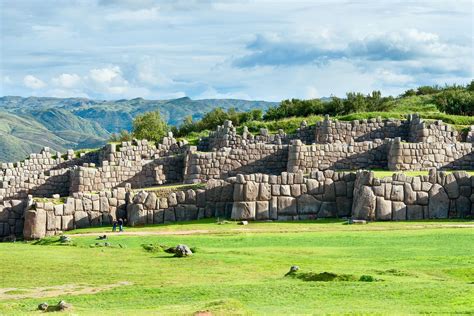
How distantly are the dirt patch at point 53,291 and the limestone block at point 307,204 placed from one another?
47.6 ft

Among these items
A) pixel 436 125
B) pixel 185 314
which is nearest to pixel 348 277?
pixel 185 314

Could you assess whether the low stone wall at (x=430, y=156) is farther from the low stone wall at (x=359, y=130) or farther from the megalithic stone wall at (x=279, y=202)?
the megalithic stone wall at (x=279, y=202)

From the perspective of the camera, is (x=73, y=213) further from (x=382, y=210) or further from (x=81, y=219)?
(x=382, y=210)

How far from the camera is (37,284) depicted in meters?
19.7

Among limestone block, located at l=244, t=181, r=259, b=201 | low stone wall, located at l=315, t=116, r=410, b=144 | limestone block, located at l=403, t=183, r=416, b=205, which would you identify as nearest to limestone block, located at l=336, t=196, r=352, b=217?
limestone block, located at l=403, t=183, r=416, b=205

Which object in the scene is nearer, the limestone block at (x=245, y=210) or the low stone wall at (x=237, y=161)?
the limestone block at (x=245, y=210)

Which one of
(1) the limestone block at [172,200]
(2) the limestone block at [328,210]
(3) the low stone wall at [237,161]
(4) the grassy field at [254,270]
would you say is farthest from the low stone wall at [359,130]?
(4) the grassy field at [254,270]

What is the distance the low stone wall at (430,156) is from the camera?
39719 mm

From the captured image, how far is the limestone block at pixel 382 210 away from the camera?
3166cm

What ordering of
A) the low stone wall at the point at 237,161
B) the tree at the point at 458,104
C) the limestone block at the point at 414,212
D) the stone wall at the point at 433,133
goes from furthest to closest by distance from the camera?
the tree at the point at 458,104
the stone wall at the point at 433,133
the low stone wall at the point at 237,161
the limestone block at the point at 414,212

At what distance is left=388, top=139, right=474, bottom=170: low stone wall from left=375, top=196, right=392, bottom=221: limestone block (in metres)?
8.00

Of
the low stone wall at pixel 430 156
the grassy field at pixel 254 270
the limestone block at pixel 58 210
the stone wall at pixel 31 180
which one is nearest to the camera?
the grassy field at pixel 254 270

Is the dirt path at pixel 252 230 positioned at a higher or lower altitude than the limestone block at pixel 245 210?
lower

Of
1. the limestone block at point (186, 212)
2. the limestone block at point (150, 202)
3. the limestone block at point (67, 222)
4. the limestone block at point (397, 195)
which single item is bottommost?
the limestone block at point (67, 222)
